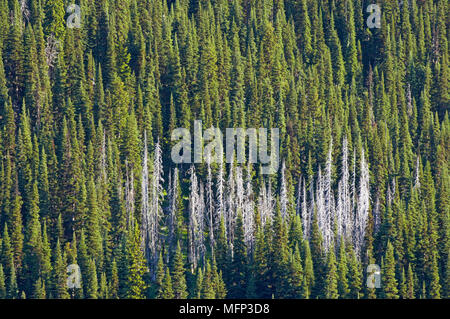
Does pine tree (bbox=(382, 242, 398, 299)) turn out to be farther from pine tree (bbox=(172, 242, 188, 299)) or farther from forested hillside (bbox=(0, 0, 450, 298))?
pine tree (bbox=(172, 242, 188, 299))

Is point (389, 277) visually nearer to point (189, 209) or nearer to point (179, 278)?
point (179, 278)

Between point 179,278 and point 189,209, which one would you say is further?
point 189,209

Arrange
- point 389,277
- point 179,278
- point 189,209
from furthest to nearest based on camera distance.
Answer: point 189,209 → point 389,277 → point 179,278

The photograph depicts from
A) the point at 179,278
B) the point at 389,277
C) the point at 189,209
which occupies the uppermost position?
the point at 189,209

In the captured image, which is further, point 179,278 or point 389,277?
point 389,277

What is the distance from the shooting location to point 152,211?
600 feet

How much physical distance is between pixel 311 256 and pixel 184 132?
92.5 ft

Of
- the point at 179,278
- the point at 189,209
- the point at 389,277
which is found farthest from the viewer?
the point at 189,209

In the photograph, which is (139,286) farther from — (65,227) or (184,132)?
(184,132)

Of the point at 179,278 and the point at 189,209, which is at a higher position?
the point at 189,209

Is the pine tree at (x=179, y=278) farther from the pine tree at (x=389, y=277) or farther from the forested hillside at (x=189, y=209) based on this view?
the pine tree at (x=389, y=277)

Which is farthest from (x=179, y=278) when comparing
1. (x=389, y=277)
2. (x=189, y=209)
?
(x=389, y=277)

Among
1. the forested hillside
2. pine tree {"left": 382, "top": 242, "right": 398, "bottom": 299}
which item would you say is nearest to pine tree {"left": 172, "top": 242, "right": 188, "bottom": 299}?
the forested hillside
